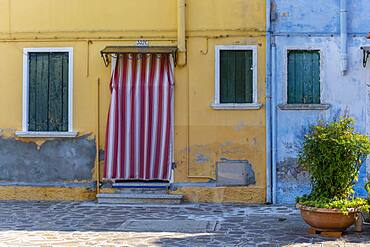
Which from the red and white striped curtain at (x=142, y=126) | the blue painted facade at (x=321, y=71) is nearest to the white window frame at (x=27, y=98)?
the red and white striped curtain at (x=142, y=126)

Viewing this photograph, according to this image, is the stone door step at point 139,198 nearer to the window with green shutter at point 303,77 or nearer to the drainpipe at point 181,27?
the drainpipe at point 181,27

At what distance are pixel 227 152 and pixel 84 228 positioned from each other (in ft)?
11.9

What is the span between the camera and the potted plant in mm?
8141

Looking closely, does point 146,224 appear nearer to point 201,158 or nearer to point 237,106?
point 201,158

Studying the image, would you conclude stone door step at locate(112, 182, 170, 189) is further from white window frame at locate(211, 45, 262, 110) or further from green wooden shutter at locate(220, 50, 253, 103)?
green wooden shutter at locate(220, 50, 253, 103)

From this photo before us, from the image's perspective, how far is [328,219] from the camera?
816cm

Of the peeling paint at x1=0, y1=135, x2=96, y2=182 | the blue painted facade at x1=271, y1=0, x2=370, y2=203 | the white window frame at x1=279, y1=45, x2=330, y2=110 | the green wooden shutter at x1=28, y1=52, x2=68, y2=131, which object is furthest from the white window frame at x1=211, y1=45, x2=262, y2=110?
the green wooden shutter at x1=28, y1=52, x2=68, y2=131

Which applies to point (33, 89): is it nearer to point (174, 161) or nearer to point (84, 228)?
point (174, 161)

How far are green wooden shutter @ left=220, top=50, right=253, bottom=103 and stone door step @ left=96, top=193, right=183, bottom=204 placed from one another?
2.18m

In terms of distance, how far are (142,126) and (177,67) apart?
138cm

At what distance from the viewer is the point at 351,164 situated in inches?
325

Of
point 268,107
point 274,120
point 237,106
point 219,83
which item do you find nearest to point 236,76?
point 219,83

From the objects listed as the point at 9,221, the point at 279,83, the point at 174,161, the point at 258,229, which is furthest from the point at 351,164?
the point at 9,221

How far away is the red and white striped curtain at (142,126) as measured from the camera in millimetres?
11445
